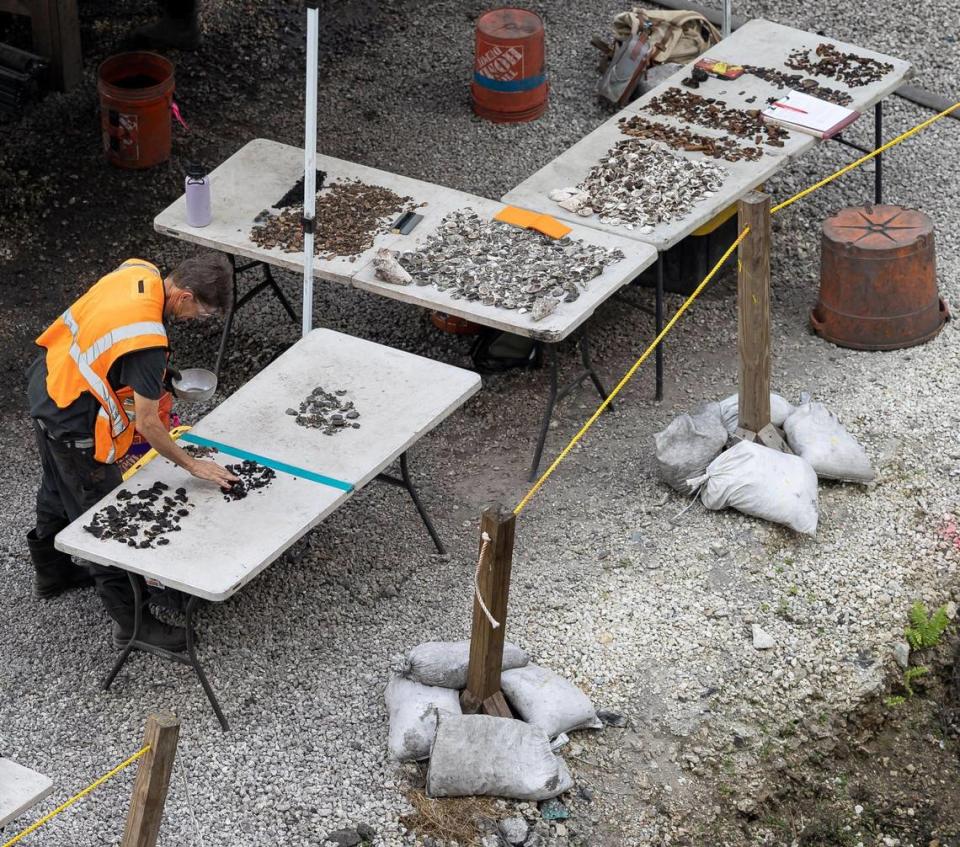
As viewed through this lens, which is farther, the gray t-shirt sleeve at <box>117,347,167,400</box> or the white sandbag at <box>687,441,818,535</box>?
the white sandbag at <box>687,441,818,535</box>

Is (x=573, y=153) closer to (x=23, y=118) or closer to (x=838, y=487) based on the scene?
(x=838, y=487)

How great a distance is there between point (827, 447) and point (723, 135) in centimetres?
197

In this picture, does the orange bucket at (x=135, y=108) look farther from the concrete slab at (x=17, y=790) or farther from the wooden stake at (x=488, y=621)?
the concrete slab at (x=17, y=790)

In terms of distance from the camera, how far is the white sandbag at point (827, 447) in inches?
255

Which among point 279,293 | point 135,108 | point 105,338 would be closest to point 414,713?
point 105,338

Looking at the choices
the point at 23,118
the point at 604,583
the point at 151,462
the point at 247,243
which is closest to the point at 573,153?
the point at 247,243

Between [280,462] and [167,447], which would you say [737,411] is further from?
[167,447]

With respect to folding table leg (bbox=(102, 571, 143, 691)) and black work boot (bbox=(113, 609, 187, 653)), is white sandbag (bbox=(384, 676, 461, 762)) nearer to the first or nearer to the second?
black work boot (bbox=(113, 609, 187, 653))

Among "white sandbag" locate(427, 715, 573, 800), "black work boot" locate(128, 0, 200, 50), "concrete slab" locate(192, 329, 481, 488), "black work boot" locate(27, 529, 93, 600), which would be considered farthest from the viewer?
"black work boot" locate(128, 0, 200, 50)

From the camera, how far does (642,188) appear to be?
717cm

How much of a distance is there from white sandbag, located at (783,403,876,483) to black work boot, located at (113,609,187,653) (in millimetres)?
2807

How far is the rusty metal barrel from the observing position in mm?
7289

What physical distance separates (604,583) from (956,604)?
1509mm

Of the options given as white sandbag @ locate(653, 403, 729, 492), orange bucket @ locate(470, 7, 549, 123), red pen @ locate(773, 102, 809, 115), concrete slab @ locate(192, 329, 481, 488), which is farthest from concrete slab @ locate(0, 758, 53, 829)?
orange bucket @ locate(470, 7, 549, 123)
